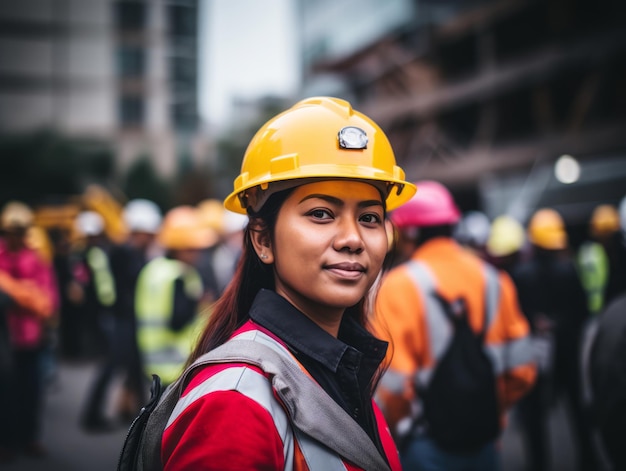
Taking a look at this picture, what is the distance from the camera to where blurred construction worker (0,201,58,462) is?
622 centimetres

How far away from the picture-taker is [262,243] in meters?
1.81

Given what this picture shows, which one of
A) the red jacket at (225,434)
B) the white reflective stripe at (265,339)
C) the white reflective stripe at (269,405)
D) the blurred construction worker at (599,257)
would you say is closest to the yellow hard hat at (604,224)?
the blurred construction worker at (599,257)

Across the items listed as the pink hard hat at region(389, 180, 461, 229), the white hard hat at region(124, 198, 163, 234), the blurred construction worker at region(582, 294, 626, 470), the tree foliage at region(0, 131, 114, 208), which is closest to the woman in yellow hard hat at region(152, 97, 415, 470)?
the blurred construction worker at region(582, 294, 626, 470)

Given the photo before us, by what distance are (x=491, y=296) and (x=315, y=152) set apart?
7.01ft

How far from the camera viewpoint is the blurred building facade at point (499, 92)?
66.7ft

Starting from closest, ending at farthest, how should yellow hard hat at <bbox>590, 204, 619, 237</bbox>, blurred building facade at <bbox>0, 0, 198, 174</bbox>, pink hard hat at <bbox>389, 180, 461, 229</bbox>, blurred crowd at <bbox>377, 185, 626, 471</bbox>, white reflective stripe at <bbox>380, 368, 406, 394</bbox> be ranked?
blurred crowd at <bbox>377, 185, 626, 471</bbox> → white reflective stripe at <bbox>380, 368, 406, 394</bbox> → pink hard hat at <bbox>389, 180, 461, 229</bbox> → yellow hard hat at <bbox>590, 204, 619, 237</bbox> → blurred building facade at <bbox>0, 0, 198, 174</bbox>

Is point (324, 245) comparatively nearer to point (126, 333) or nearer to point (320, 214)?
point (320, 214)

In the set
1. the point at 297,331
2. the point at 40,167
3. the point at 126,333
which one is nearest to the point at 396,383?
the point at 297,331

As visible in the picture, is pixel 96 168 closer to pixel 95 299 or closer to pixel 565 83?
pixel 565 83

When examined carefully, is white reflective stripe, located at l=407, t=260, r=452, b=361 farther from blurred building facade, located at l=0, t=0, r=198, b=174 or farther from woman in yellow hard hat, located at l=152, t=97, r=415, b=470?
blurred building facade, located at l=0, t=0, r=198, b=174

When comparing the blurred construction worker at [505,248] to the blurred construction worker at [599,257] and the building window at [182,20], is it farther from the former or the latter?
the building window at [182,20]

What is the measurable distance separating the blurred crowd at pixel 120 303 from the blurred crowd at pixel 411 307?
14 mm

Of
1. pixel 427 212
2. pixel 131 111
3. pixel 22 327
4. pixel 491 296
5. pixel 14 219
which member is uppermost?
pixel 131 111

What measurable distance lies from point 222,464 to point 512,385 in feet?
9.03
